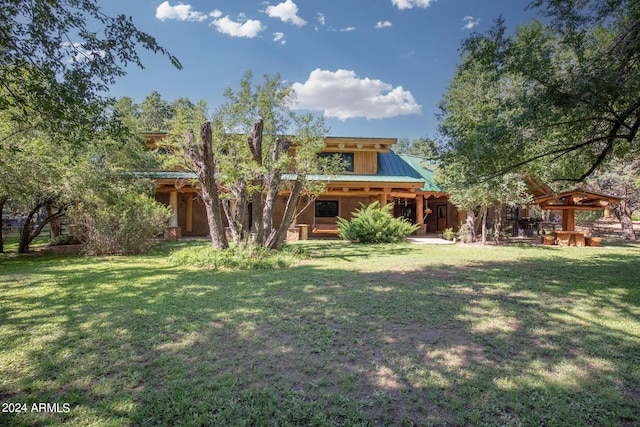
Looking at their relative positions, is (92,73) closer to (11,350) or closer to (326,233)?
(11,350)

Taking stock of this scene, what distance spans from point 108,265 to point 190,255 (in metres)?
2.03

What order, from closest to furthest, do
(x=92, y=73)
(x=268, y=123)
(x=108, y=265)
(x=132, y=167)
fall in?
(x=92, y=73) < (x=108, y=265) < (x=268, y=123) < (x=132, y=167)

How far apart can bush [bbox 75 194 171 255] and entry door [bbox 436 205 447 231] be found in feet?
54.6

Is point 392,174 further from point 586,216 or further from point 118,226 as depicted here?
point 586,216

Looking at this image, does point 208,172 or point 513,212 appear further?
point 513,212

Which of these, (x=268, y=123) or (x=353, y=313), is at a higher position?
(x=268, y=123)

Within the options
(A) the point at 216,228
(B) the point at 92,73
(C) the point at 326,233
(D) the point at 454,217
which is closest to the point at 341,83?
(D) the point at 454,217

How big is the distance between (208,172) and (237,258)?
249 cm

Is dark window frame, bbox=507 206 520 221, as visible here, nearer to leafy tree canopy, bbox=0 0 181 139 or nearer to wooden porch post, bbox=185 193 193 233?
wooden porch post, bbox=185 193 193 233

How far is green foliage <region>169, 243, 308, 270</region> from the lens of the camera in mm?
7980

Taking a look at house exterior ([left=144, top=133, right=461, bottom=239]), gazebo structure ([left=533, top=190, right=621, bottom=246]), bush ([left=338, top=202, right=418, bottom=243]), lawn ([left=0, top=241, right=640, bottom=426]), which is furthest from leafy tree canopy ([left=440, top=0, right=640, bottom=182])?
house exterior ([left=144, top=133, right=461, bottom=239])

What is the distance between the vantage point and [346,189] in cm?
1661

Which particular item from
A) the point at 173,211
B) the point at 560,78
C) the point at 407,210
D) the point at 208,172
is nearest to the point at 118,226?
the point at 208,172

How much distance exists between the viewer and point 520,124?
539cm
